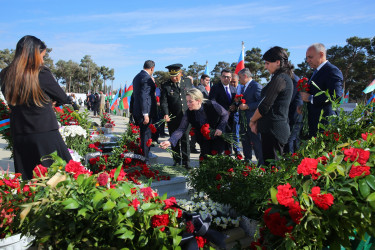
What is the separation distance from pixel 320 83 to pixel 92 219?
3276 mm

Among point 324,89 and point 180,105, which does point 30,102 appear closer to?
point 180,105

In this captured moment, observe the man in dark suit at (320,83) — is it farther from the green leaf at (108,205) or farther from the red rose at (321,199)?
the green leaf at (108,205)

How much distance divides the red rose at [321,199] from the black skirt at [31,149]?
233cm

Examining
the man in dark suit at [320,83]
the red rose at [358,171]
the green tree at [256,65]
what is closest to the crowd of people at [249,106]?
the man in dark suit at [320,83]

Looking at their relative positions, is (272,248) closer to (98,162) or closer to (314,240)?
(314,240)

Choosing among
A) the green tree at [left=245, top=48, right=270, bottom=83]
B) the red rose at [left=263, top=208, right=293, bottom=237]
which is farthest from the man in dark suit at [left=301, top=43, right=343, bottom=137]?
the green tree at [left=245, top=48, right=270, bottom=83]

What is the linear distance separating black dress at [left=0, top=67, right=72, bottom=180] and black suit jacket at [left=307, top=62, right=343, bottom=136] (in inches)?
114

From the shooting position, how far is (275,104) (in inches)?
134

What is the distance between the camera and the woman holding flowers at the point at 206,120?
4340mm

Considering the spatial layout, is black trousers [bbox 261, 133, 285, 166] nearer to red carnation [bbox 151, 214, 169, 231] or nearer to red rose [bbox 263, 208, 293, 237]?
red rose [bbox 263, 208, 293, 237]

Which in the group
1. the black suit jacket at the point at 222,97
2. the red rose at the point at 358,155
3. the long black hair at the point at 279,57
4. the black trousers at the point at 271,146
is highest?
the long black hair at the point at 279,57

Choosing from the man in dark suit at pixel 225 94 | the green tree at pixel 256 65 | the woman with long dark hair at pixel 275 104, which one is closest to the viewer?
the woman with long dark hair at pixel 275 104

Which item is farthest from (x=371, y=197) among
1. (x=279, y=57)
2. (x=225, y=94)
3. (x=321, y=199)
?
(x=225, y=94)

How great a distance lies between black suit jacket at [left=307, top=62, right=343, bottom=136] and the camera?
3.57m
